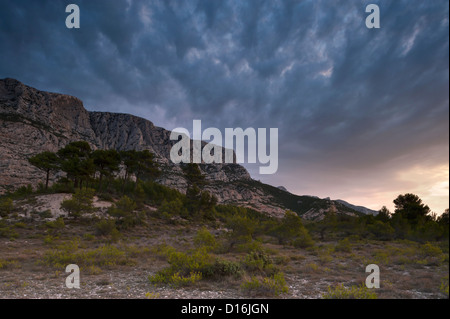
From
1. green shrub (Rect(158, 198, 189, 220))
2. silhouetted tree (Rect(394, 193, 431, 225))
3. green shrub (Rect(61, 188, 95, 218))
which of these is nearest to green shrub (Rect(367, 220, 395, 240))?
silhouetted tree (Rect(394, 193, 431, 225))

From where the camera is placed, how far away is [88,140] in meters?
136

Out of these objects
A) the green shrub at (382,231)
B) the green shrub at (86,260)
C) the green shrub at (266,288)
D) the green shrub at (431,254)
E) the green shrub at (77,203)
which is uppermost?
the green shrub at (77,203)

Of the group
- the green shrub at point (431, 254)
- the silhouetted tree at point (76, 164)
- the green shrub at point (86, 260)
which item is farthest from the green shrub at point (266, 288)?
the silhouetted tree at point (76, 164)

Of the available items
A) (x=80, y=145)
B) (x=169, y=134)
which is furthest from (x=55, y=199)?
(x=169, y=134)

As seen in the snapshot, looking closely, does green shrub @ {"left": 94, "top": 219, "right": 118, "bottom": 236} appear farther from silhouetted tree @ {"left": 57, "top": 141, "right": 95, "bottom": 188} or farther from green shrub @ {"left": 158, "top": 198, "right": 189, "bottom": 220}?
silhouetted tree @ {"left": 57, "top": 141, "right": 95, "bottom": 188}

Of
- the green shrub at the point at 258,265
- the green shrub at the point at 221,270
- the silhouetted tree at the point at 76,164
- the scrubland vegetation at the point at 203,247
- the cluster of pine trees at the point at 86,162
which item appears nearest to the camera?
the scrubland vegetation at the point at 203,247

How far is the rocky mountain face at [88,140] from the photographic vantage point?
7933 centimetres

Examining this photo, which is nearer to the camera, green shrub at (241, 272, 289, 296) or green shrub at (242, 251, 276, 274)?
green shrub at (241, 272, 289, 296)

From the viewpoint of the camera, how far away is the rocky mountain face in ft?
260

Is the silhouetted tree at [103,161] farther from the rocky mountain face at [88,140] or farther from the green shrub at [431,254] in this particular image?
the green shrub at [431,254]

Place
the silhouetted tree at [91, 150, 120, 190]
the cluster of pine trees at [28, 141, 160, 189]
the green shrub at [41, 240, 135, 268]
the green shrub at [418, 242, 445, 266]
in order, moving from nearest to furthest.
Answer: the green shrub at [41, 240, 135, 268]
the green shrub at [418, 242, 445, 266]
the cluster of pine trees at [28, 141, 160, 189]
the silhouetted tree at [91, 150, 120, 190]

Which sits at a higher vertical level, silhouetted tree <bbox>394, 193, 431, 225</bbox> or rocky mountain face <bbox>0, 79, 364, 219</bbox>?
rocky mountain face <bbox>0, 79, 364, 219</bbox>

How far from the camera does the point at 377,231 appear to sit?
30578mm
